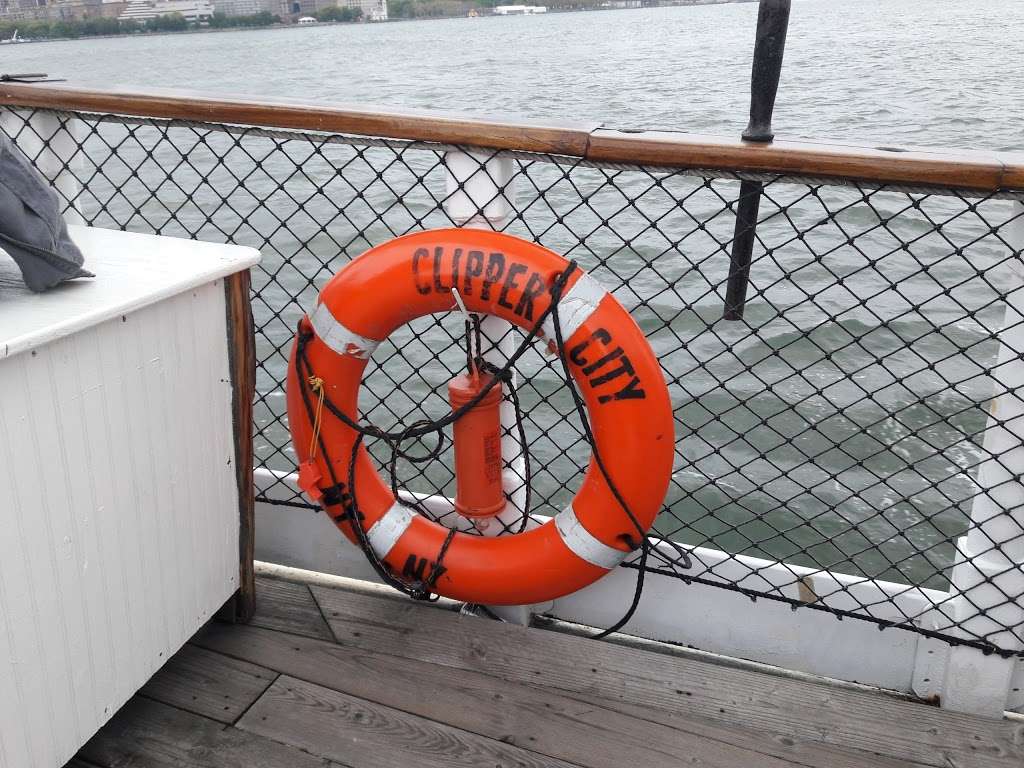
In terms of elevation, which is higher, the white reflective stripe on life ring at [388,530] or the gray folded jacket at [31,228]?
the gray folded jacket at [31,228]

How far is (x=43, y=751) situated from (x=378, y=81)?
1655cm

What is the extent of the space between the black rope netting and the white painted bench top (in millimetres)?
254

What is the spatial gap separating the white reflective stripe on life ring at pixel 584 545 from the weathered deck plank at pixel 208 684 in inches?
21.8

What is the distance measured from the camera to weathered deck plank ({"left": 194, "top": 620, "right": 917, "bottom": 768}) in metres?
1.45

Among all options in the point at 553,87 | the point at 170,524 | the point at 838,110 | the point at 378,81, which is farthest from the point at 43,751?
the point at 378,81

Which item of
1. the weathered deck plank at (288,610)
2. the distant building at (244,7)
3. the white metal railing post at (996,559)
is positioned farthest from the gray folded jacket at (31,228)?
the distant building at (244,7)

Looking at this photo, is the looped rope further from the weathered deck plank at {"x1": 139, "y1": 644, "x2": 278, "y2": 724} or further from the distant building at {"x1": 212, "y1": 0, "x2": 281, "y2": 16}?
the distant building at {"x1": 212, "y1": 0, "x2": 281, "y2": 16}

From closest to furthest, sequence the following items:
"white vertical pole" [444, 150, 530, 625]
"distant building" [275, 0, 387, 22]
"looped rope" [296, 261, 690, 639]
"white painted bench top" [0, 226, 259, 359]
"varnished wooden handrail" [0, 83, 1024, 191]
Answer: "white painted bench top" [0, 226, 259, 359], "varnished wooden handrail" [0, 83, 1024, 191], "looped rope" [296, 261, 690, 639], "white vertical pole" [444, 150, 530, 625], "distant building" [275, 0, 387, 22]

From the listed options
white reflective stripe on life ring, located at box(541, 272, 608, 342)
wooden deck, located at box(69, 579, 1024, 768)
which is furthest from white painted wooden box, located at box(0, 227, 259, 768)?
white reflective stripe on life ring, located at box(541, 272, 608, 342)

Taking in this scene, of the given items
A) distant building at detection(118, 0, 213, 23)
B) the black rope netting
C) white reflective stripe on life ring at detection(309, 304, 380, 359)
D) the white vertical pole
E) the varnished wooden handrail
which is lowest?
the black rope netting

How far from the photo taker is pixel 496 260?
4.43 ft

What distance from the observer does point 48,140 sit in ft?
5.85

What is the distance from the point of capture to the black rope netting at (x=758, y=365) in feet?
4.97

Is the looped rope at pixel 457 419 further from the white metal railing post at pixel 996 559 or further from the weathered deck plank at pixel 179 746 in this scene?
the white metal railing post at pixel 996 559
